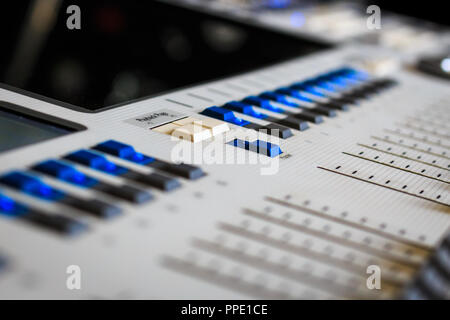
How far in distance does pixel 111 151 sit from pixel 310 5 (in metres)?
1.98

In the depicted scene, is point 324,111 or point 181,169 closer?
point 181,169

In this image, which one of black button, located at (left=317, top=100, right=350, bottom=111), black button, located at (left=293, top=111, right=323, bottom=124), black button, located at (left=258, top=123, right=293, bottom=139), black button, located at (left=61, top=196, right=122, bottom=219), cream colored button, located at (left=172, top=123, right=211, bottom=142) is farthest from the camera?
black button, located at (left=317, top=100, right=350, bottom=111)

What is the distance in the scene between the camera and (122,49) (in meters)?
1.75

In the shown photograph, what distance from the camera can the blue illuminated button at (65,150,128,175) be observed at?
751 mm

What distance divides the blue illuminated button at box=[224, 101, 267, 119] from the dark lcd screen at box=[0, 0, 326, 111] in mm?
216

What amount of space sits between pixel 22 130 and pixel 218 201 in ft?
1.05

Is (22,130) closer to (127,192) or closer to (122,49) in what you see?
(127,192)

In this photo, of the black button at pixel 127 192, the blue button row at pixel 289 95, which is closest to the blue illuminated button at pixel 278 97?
the blue button row at pixel 289 95

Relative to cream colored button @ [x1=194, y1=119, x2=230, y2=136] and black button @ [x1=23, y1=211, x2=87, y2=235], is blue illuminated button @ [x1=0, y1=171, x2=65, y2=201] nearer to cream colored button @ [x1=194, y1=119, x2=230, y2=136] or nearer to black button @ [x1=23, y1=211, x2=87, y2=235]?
black button @ [x1=23, y1=211, x2=87, y2=235]

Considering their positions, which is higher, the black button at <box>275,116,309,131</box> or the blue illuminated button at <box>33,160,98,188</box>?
the black button at <box>275,116,309,131</box>

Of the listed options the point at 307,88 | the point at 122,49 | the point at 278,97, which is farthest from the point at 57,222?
the point at 122,49

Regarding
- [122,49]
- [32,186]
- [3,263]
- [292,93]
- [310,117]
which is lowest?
[3,263]

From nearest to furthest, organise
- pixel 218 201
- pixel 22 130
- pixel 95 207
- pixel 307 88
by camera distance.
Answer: pixel 95 207
pixel 218 201
pixel 22 130
pixel 307 88

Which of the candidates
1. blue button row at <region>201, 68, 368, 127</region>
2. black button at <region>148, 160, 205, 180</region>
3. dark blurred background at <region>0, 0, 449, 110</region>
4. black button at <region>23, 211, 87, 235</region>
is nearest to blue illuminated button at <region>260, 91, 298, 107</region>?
blue button row at <region>201, 68, 368, 127</region>
